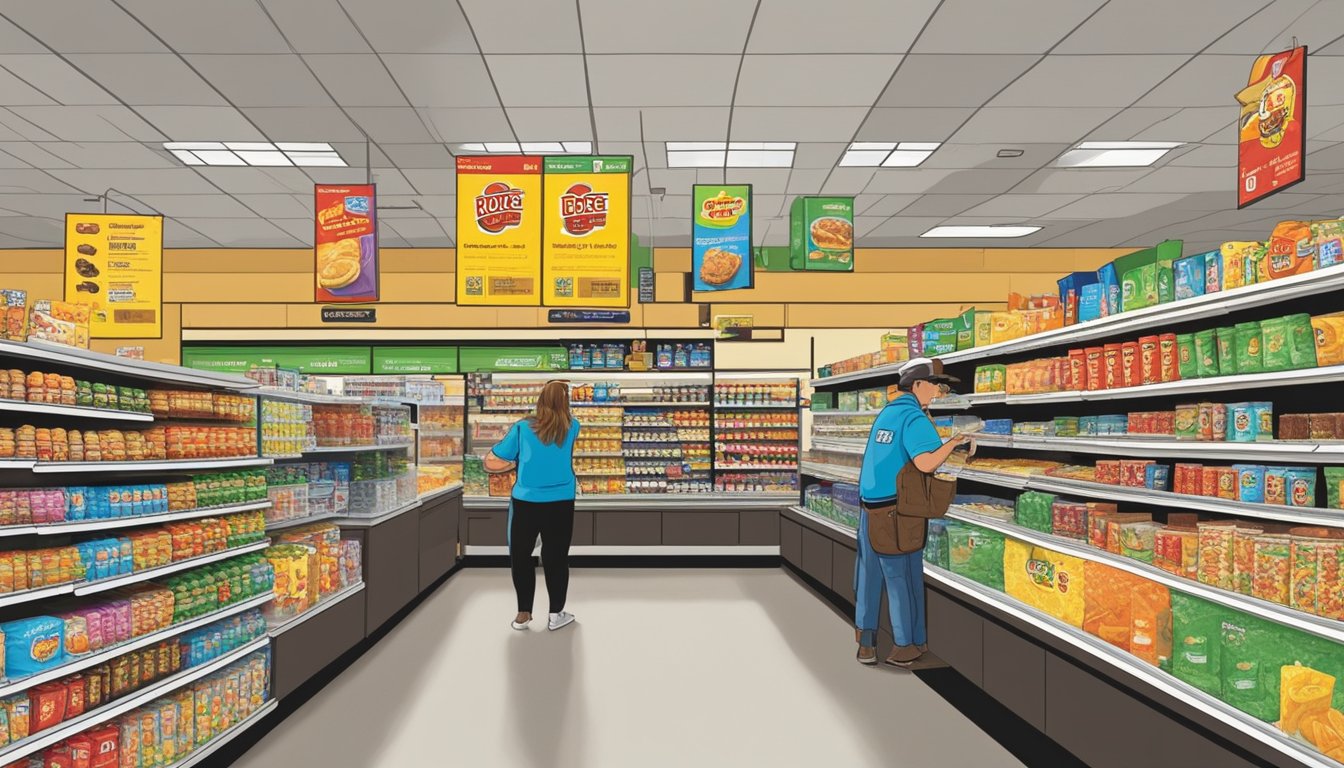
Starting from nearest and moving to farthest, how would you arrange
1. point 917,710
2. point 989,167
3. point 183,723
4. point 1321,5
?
1. point 183,723
2. point 917,710
3. point 1321,5
4. point 989,167

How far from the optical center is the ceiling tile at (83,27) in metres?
4.85

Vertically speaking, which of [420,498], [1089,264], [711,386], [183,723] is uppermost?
[1089,264]

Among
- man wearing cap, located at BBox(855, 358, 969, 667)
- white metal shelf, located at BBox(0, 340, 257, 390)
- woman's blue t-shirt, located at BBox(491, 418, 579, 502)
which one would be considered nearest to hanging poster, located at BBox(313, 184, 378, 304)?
woman's blue t-shirt, located at BBox(491, 418, 579, 502)

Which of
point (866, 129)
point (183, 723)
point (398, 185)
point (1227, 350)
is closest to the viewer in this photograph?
point (1227, 350)

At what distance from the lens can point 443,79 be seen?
235 inches

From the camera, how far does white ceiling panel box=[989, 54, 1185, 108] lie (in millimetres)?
5613

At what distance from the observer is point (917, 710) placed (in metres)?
4.49

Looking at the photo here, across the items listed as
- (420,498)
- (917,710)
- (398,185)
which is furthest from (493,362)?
(917,710)

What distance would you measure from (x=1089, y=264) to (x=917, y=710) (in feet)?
30.7

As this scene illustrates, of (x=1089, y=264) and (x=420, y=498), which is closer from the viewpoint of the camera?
(x=420, y=498)

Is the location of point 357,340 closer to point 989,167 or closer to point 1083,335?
point 989,167

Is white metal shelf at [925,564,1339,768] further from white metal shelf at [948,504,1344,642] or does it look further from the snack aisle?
white metal shelf at [948,504,1344,642]

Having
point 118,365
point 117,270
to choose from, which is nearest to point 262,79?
point 117,270

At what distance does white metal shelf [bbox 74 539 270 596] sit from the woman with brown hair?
2.14 metres
